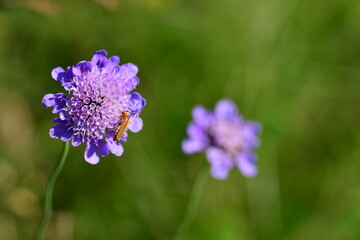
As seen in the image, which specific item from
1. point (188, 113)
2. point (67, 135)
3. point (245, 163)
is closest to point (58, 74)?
point (67, 135)

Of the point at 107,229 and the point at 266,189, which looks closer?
the point at 107,229

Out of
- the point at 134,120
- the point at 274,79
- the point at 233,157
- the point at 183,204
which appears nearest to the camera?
the point at 134,120

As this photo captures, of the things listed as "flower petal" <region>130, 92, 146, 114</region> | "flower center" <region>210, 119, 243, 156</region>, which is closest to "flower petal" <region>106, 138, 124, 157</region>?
"flower petal" <region>130, 92, 146, 114</region>

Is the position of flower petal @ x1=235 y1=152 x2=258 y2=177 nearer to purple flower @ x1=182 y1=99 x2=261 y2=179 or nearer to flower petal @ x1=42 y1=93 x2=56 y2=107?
purple flower @ x1=182 y1=99 x2=261 y2=179

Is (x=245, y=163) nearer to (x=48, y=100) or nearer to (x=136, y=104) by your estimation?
(x=136, y=104)

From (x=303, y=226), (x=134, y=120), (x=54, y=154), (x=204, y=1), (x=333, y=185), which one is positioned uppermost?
(x=204, y=1)

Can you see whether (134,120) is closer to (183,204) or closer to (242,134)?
(242,134)

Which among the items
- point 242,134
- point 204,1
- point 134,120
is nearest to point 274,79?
point 204,1

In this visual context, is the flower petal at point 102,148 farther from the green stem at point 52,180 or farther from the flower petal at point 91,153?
the green stem at point 52,180
